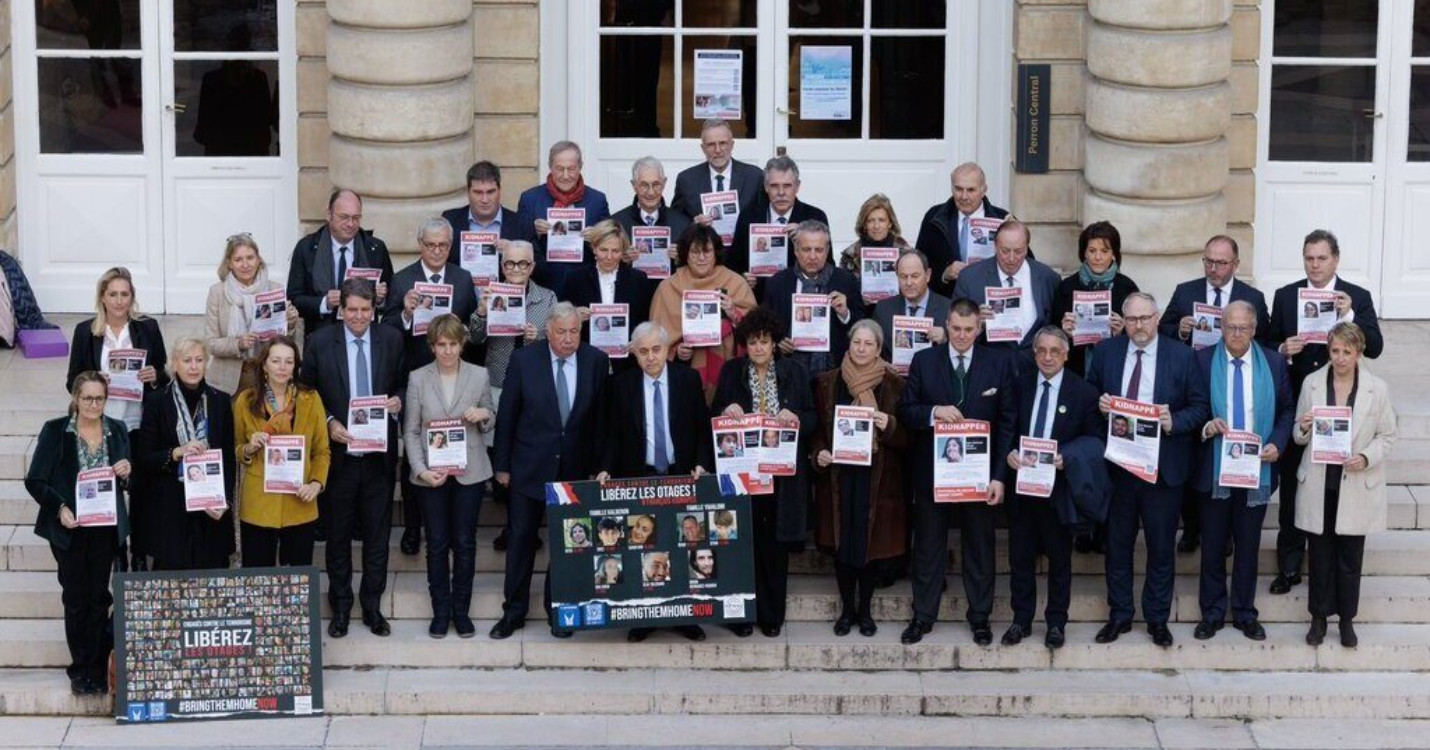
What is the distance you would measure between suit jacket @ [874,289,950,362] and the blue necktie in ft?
4.36

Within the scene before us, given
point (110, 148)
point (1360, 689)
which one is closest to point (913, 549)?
point (1360, 689)

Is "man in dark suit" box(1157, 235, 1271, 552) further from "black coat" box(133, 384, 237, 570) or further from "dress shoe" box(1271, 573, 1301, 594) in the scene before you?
"black coat" box(133, 384, 237, 570)

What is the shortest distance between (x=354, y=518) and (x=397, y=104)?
3.55 m

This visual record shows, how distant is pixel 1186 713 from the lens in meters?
15.8

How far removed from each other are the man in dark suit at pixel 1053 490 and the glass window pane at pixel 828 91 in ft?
13.4

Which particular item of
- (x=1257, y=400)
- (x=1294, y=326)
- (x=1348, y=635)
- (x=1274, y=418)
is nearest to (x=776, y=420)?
(x=1257, y=400)

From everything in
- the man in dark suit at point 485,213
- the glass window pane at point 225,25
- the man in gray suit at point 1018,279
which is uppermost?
the glass window pane at point 225,25

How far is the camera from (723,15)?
19688mm

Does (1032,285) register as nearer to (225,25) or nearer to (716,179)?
(716,179)

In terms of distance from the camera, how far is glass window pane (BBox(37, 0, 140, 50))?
64.6 feet

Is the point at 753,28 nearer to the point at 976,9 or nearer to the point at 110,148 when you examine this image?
the point at 976,9

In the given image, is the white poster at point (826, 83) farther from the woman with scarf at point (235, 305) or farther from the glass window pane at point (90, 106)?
the woman with scarf at point (235, 305)

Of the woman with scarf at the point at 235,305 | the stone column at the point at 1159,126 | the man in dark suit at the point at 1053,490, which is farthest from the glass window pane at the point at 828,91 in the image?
the woman with scarf at the point at 235,305

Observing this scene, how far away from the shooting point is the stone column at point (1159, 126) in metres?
18.4
